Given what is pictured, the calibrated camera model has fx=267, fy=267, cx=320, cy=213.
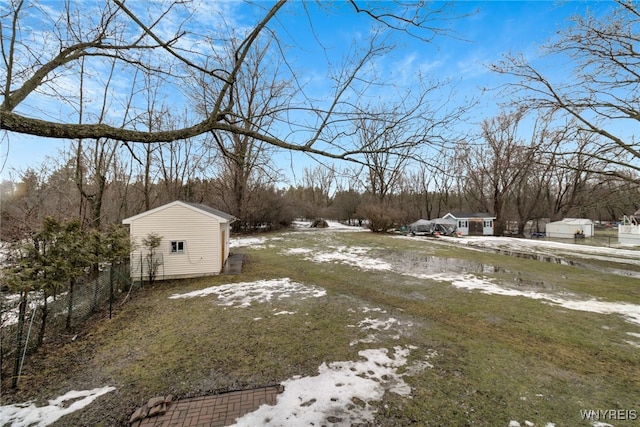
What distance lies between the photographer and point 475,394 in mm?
3156

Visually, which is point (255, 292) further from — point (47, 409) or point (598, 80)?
point (598, 80)

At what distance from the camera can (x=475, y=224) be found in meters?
27.6

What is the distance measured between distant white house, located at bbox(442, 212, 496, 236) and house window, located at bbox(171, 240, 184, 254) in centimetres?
2593

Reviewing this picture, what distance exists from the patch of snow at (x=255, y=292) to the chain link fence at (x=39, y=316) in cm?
168

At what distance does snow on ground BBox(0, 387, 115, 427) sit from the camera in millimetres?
2854

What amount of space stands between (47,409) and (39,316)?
2.41 metres

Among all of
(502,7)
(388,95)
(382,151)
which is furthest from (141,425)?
(502,7)

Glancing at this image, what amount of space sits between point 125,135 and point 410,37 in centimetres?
278

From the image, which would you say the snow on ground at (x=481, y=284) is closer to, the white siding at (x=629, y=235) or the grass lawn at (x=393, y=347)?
the grass lawn at (x=393, y=347)

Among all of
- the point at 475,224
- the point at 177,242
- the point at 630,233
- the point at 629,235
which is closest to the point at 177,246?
the point at 177,242

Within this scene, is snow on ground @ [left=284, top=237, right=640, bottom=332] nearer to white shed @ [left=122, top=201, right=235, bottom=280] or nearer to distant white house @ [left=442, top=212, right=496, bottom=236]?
white shed @ [left=122, top=201, right=235, bottom=280]

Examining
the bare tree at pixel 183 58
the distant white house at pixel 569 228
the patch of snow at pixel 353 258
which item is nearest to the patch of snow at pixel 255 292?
the patch of snow at pixel 353 258

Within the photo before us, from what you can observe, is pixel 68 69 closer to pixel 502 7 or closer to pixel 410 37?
pixel 410 37
